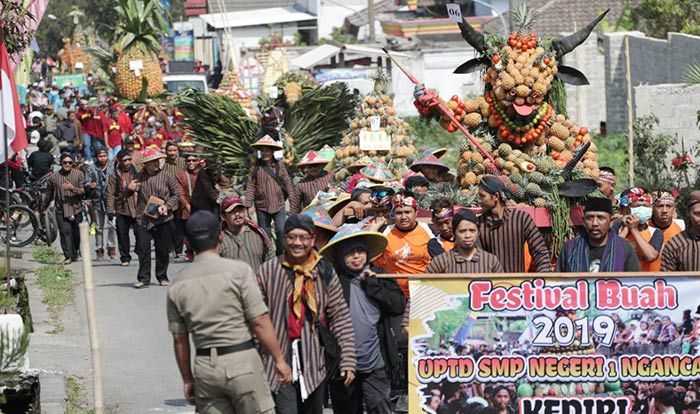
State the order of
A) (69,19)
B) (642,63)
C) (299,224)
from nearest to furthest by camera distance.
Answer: (299,224)
(642,63)
(69,19)

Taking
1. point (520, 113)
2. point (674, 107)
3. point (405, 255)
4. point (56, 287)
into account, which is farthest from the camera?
point (674, 107)

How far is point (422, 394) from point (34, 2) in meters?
10.2

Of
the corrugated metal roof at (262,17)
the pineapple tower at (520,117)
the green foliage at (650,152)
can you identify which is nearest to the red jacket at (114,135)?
the green foliage at (650,152)

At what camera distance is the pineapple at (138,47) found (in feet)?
135

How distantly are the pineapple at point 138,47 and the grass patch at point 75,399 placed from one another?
94.9ft

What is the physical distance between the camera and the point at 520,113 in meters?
13.0

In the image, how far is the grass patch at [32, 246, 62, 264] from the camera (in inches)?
827

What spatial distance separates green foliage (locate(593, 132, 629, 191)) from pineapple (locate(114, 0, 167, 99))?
1336 cm

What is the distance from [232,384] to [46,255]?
14244 millimetres

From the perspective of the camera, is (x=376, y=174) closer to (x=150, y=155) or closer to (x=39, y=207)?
(x=150, y=155)

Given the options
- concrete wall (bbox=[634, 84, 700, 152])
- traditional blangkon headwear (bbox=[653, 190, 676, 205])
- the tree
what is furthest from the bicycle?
the tree

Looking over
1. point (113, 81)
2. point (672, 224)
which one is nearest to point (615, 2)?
point (113, 81)

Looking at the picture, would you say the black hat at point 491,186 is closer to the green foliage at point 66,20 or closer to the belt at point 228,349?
the belt at point 228,349

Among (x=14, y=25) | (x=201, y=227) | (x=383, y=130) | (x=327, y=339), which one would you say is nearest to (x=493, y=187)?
(x=327, y=339)
